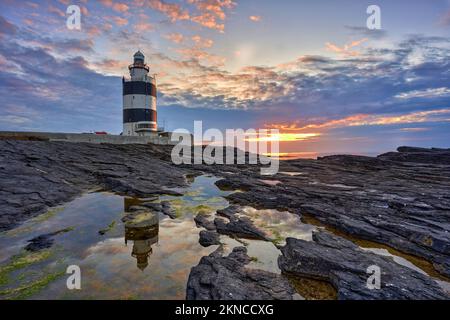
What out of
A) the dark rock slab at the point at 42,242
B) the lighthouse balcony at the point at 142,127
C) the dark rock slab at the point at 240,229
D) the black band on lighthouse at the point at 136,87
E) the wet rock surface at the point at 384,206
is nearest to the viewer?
the dark rock slab at the point at 42,242

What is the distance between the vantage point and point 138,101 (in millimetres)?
51906

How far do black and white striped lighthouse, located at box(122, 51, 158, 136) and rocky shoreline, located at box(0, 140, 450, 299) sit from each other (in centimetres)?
2343

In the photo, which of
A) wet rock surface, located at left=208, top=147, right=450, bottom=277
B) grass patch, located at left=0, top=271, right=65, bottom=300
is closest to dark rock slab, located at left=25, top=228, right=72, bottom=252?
grass patch, located at left=0, top=271, right=65, bottom=300

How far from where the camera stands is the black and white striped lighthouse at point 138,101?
51.9 m

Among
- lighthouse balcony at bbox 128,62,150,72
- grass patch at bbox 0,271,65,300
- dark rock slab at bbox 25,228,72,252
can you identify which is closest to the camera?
grass patch at bbox 0,271,65,300

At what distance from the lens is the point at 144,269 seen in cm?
786

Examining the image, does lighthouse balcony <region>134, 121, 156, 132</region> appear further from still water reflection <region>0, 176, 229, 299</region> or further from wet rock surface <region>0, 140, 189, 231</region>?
still water reflection <region>0, 176, 229, 299</region>

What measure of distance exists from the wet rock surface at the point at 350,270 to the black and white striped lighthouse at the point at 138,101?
48809mm

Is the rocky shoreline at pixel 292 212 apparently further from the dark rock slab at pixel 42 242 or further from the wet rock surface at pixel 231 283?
the dark rock slab at pixel 42 242

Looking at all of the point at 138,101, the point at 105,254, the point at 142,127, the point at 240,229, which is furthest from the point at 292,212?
the point at 138,101

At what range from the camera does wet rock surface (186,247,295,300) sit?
631cm

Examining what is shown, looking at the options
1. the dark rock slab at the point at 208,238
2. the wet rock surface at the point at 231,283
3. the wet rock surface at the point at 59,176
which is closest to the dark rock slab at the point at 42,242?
the wet rock surface at the point at 59,176
